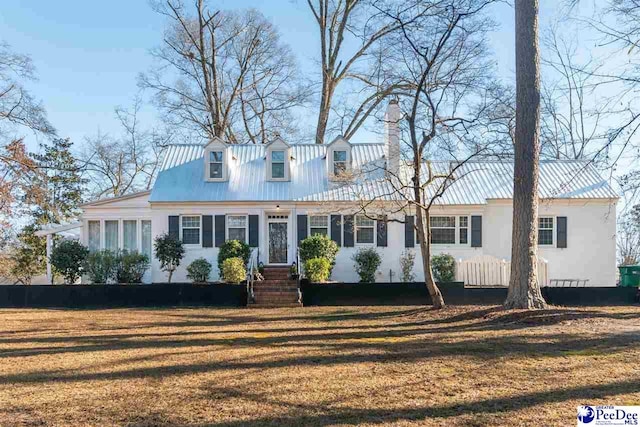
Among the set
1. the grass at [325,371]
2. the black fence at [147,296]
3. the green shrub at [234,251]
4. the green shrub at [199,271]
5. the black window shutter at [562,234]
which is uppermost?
the black window shutter at [562,234]

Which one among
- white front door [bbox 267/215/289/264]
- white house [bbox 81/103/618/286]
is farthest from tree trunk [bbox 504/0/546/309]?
white front door [bbox 267/215/289/264]

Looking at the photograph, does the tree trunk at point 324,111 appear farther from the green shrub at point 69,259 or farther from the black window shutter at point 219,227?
the green shrub at point 69,259

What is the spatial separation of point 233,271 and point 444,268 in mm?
7234

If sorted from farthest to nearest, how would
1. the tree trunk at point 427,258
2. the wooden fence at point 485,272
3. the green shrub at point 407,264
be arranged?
the green shrub at point 407,264, the wooden fence at point 485,272, the tree trunk at point 427,258

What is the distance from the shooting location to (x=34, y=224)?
2702 cm

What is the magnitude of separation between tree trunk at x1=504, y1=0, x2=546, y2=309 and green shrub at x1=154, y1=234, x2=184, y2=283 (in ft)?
37.0

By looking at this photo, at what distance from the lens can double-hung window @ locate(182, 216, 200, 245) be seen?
1861 centimetres

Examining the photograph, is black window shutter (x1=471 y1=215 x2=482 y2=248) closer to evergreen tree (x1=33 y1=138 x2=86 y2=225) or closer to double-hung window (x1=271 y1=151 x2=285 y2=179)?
double-hung window (x1=271 y1=151 x2=285 y2=179)

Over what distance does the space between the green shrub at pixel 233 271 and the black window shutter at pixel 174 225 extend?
2.98 metres

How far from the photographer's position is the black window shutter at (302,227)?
1861 cm

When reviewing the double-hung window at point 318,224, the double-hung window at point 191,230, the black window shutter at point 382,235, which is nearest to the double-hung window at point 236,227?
the double-hung window at point 191,230

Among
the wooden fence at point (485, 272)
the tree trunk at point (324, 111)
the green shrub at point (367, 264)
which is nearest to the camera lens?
the wooden fence at point (485, 272)

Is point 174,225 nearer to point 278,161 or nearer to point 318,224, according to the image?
point 278,161

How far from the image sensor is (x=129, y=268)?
17.9m
